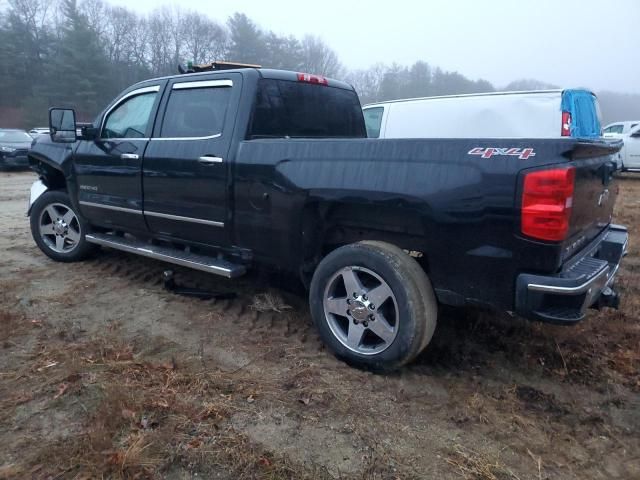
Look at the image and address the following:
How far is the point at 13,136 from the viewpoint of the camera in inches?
680

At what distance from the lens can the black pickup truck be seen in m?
2.58

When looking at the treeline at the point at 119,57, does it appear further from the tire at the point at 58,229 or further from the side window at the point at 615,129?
the tire at the point at 58,229

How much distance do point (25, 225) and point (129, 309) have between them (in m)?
4.57

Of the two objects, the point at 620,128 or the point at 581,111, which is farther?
the point at 620,128

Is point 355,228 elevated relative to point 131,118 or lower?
lower

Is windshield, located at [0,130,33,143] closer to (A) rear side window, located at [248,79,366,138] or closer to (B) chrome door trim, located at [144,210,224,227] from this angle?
(B) chrome door trim, located at [144,210,224,227]

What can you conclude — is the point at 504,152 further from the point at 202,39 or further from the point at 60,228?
the point at 202,39

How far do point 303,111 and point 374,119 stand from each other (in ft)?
19.5

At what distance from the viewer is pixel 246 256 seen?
382 cm

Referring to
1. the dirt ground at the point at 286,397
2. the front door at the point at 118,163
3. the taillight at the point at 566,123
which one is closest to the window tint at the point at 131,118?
the front door at the point at 118,163

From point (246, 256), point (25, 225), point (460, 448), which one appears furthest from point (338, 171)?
point (25, 225)

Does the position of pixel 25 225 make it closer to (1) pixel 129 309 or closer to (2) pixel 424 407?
(1) pixel 129 309

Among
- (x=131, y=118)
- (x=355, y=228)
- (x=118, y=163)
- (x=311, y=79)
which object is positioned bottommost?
(x=355, y=228)

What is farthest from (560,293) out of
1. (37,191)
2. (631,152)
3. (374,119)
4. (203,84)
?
(631,152)
